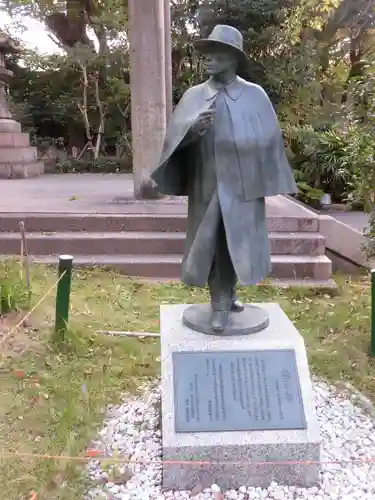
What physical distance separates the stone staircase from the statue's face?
3490 mm

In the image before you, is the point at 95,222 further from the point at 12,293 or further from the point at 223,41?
the point at 223,41

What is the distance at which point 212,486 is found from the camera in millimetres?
2697

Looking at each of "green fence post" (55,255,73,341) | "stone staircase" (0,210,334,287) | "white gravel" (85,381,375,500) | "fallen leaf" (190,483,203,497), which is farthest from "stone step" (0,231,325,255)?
"fallen leaf" (190,483,203,497)

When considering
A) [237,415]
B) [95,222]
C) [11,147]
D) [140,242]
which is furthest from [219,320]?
[11,147]

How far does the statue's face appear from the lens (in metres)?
2.85

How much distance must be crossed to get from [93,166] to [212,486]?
14.2 meters

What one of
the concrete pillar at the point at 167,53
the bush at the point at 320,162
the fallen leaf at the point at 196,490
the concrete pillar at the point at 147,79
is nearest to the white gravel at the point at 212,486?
the fallen leaf at the point at 196,490

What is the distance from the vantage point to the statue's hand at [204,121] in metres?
2.70

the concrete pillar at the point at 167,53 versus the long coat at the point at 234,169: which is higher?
the concrete pillar at the point at 167,53

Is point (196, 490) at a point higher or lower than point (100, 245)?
lower

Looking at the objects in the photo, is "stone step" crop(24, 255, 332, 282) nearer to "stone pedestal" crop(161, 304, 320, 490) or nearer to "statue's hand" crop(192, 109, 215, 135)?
"stone pedestal" crop(161, 304, 320, 490)

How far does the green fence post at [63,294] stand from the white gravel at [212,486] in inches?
42.1

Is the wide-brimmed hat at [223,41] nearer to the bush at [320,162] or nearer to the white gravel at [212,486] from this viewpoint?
the white gravel at [212,486]

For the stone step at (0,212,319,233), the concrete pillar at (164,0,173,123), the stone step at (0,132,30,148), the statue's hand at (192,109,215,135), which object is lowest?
the stone step at (0,212,319,233)
